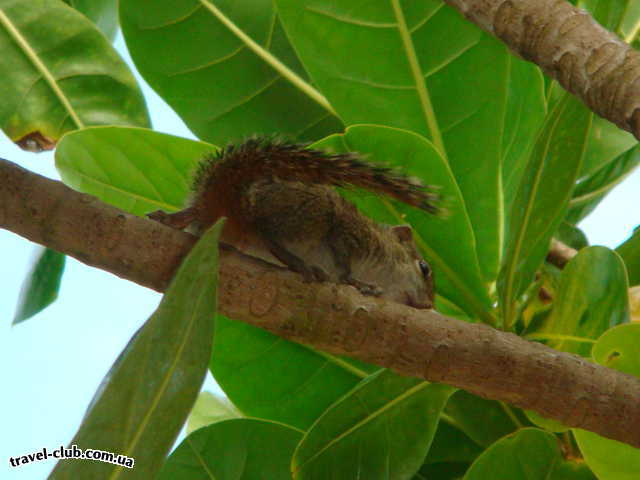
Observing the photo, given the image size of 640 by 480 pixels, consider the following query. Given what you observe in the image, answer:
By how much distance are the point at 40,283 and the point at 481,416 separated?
92 centimetres

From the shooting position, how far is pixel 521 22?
4.03 feet

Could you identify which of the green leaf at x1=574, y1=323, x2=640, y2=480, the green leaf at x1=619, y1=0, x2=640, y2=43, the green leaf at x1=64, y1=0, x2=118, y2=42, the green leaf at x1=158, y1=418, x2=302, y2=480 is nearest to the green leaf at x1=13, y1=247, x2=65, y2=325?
the green leaf at x1=158, y1=418, x2=302, y2=480

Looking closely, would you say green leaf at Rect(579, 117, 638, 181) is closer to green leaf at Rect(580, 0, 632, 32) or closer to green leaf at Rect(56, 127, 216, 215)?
green leaf at Rect(580, 0, 632, 32)

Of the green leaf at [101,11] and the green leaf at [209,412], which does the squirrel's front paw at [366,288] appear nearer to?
the green leaf at [209,412]

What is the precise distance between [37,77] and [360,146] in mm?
802

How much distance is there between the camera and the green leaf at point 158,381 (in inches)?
31.4

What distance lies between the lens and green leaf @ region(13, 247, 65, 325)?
173cm

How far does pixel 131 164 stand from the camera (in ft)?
5.34

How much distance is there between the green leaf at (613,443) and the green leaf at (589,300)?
138mm

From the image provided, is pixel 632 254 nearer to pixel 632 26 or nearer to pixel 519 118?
pixel 519 118

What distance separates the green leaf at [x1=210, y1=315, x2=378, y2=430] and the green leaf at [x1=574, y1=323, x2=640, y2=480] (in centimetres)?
52

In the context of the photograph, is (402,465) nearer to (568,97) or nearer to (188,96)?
(568,97)

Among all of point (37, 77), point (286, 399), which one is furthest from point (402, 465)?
point (37, 77)

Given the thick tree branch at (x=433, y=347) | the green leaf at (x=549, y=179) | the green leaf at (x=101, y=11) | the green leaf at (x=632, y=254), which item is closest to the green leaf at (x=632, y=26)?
the green leaf at (x=632, y=254)
